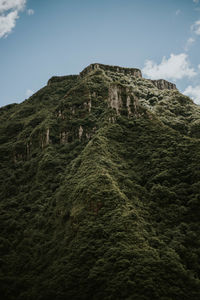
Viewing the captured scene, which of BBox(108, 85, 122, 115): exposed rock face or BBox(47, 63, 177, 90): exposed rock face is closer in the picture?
BBox(108, 85, 122, 115): exposed rock face

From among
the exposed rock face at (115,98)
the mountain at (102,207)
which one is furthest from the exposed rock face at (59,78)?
the exposed rock face at (115,98)

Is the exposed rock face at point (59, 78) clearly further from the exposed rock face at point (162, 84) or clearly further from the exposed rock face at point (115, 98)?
the exposed rock face at point (115, 98)

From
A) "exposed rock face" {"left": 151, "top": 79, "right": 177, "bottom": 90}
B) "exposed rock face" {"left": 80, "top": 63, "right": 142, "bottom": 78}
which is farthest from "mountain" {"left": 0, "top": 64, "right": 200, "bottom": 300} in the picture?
"exposed rock face" {"left": 151, "top": 79, "right": 177, "bottom": 90}

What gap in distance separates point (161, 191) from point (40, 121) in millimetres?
52483

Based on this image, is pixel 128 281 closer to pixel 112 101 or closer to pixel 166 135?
pixel 166 135

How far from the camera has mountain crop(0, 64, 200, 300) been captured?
101ft

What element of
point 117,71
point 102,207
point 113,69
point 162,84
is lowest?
point 102,207

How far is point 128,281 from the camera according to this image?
93.3ft

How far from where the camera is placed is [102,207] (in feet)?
126

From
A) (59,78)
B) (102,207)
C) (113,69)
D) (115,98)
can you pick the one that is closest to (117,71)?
(113,69)

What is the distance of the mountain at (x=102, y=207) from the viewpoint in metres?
30.8

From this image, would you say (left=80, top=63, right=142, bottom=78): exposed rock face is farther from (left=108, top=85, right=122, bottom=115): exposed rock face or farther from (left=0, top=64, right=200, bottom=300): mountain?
(left=108, top=85, right=122, bottom=115): exposed rock face

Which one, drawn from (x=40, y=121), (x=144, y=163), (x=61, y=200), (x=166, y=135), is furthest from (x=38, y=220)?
(x=40, y=121)

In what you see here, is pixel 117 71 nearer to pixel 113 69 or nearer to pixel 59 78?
pixel 113 69
